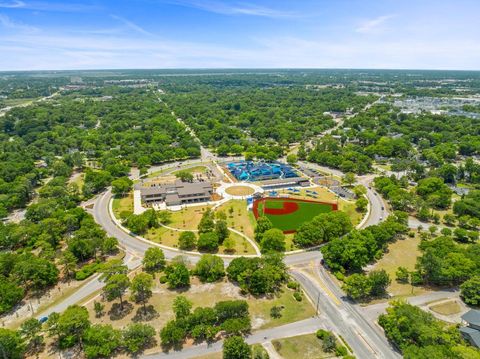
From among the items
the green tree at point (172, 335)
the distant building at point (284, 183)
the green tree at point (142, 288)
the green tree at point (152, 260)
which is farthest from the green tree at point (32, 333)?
the distant building at point (284, 183)

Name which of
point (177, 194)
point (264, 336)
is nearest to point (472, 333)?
point (264, 336)

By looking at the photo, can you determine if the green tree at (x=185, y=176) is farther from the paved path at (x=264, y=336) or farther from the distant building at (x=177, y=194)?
the paved path at (x=264, y=336)

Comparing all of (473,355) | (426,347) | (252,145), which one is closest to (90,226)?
(426,347)

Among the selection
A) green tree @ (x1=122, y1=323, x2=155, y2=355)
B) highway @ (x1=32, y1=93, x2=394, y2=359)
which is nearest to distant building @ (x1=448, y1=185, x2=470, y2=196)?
highway @ (x1=32, y1=93, x2=394, y2=359)

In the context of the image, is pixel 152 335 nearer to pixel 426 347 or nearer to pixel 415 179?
pixel 426 347

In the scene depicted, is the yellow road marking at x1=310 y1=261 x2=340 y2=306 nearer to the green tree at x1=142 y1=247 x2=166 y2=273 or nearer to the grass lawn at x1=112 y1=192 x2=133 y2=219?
the green tree at x1=142 y1=247 x2=166 y2=273
